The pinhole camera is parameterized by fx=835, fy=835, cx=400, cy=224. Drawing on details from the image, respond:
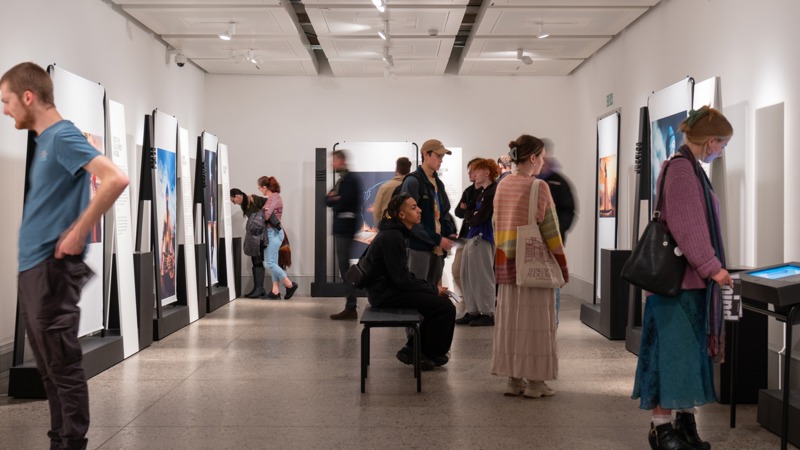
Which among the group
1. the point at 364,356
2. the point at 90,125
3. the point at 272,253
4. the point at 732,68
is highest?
the point at 732,68

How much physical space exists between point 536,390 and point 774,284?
1925 millimetres

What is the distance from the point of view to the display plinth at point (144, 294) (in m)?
7.48

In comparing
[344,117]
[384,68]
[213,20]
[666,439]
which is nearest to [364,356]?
[666,439]

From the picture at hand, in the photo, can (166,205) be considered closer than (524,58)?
Yes

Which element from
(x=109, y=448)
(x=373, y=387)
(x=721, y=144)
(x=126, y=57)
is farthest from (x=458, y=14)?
(x=109, y=448)

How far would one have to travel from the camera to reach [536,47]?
11.0m

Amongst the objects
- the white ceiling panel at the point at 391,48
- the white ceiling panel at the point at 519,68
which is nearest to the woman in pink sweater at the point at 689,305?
the white ceiling panel at the point at 391,48

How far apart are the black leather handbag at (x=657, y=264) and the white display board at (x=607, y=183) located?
473 centimetres

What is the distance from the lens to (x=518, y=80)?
13328 millimetres

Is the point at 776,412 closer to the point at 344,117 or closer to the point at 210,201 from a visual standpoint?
the point at 210,201

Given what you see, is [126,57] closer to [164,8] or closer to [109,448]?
[164,8]

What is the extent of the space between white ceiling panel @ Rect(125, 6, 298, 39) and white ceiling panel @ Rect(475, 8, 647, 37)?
2.33m

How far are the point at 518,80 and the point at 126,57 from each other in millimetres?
6339

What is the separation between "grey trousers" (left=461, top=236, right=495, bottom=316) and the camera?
8.95 m
